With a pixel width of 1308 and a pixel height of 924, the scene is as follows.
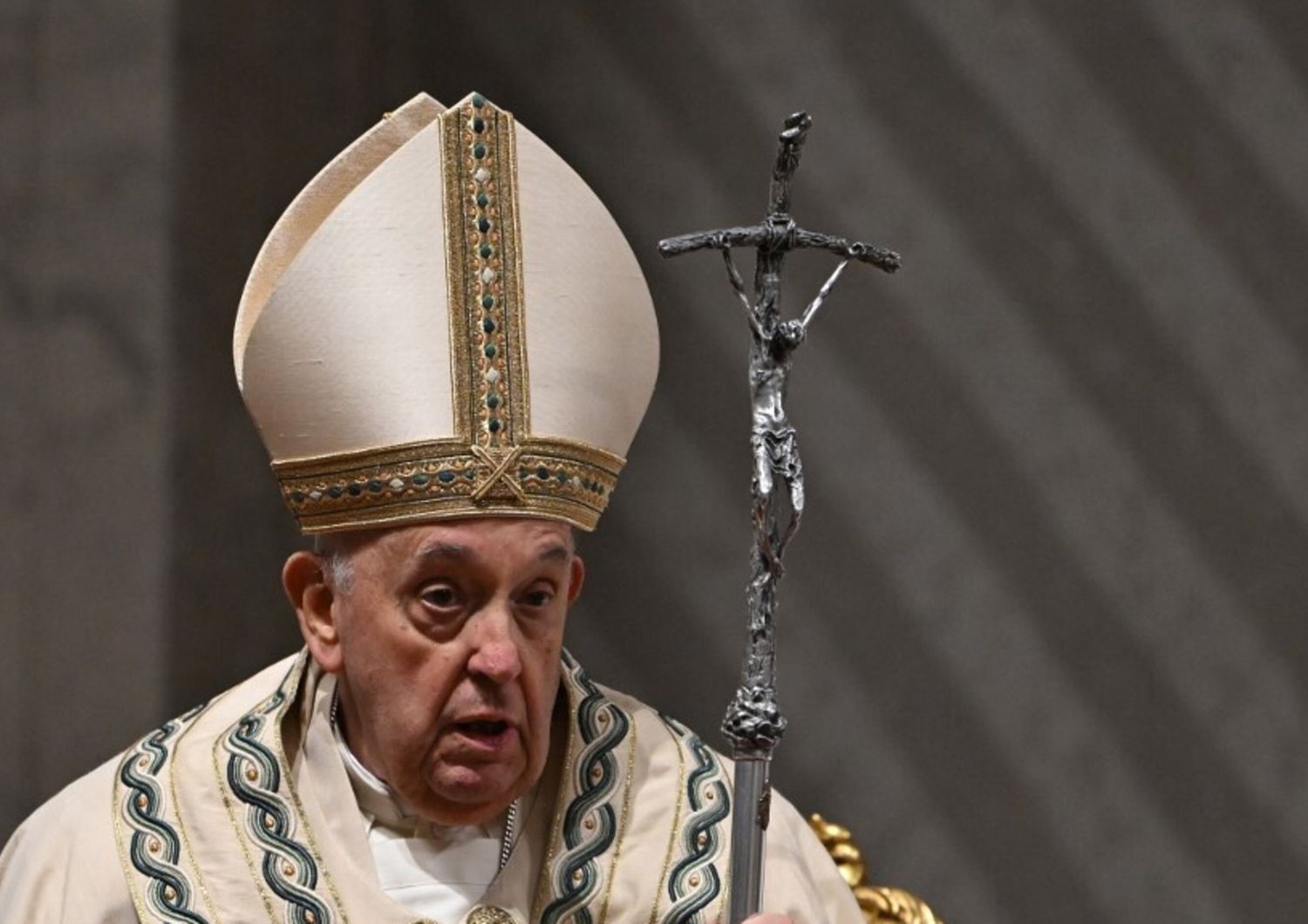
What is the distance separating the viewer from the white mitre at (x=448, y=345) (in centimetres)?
278

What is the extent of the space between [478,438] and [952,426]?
969 mm

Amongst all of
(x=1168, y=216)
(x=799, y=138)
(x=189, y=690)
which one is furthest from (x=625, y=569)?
(x=799, y=138)

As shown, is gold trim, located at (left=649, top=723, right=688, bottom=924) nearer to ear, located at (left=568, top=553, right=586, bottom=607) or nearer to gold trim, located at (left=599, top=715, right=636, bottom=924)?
gold trim, located at (left=599, top=715, right=636, bottom=924)

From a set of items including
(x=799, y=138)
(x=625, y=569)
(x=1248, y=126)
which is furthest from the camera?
(x=625, y=569)

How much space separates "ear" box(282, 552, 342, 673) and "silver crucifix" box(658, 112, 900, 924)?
412 millimetres

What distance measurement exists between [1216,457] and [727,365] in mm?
593

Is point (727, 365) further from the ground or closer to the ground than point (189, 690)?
further from the ground

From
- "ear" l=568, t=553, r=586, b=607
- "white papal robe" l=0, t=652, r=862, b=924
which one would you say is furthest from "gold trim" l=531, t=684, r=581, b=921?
"ear" l=568, t=553, r=586, b=607

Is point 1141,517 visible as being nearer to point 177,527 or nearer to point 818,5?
Answer: point 818,5

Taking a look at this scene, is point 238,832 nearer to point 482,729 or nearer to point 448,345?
point 482,729

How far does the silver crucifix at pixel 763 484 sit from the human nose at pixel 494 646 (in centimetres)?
21

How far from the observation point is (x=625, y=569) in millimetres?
3758

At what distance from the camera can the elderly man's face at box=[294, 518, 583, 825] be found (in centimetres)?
274

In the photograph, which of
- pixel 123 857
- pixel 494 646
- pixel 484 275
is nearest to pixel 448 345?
pixel 484 275
